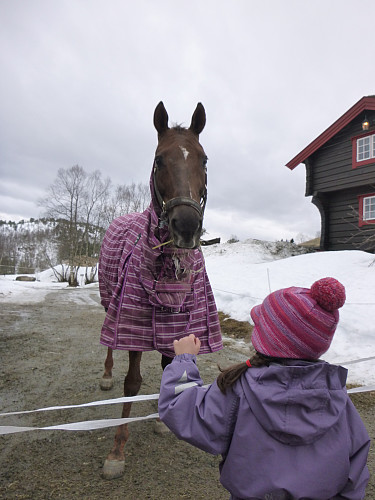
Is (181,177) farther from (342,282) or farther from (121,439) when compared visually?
(342,282)

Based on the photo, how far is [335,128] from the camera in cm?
1368

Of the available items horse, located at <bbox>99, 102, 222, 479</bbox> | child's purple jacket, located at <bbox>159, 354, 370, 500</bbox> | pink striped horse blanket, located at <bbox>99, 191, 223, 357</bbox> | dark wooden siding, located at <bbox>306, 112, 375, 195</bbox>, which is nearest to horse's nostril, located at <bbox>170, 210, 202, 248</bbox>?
horse, located at <bbox>99, 102, 222, 479</bbox>

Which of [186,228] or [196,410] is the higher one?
[186,228]

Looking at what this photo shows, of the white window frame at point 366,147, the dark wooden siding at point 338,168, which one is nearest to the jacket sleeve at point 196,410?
the dark wooden siding at point 338,168

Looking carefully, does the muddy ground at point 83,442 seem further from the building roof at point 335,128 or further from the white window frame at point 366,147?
the building roof at point 335,128

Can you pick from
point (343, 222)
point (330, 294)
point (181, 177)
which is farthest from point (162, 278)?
point (343, 222)

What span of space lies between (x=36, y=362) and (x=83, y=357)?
677mm

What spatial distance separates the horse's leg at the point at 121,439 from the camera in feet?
7.16

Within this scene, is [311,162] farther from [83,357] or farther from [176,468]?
[176,468]

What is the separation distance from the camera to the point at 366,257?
9773mm

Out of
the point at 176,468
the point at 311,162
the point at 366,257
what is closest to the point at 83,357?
the point at 176,468

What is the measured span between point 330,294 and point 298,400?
0.39 meters

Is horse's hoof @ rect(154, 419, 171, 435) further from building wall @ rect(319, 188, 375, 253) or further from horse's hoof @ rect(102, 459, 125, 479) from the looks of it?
building wall @ rect(319, 188, 375, 253)

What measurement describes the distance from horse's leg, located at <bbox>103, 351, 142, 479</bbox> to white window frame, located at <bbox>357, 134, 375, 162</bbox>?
13772 mm
